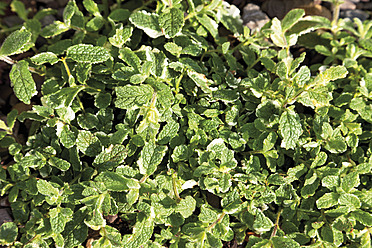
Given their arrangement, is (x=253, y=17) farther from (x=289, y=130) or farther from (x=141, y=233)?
(x=141, y=233)

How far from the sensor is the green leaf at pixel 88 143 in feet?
6.64

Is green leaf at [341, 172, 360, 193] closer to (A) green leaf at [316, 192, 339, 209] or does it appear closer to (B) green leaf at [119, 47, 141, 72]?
(A) green leaf at [316, 192, 339, 209]

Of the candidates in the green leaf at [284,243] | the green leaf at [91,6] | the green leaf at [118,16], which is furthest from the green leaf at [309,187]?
the green leaf at [91,6]

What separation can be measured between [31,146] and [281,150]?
1482 mm

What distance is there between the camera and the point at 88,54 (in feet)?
6.63

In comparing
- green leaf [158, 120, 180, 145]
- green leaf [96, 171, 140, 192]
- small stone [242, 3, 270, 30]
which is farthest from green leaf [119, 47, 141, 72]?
small stone [242, 3, 270, 30]

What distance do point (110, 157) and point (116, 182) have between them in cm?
21

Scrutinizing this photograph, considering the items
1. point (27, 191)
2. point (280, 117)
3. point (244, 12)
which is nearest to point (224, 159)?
point (280, 117)

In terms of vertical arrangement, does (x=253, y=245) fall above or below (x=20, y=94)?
below

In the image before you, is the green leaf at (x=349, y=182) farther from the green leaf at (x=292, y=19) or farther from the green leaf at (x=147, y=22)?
the green leaf at (x=147, y=22)

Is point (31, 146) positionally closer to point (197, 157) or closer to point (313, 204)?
point (197, 157)

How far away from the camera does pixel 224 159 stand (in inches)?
77.1

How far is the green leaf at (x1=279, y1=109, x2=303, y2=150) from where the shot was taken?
6.39ft

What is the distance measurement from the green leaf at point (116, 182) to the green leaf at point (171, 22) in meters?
0.82
